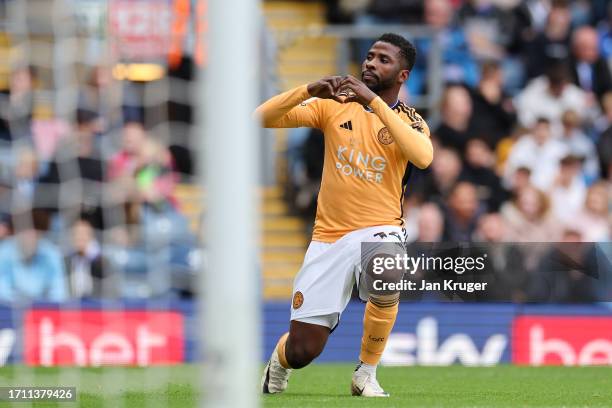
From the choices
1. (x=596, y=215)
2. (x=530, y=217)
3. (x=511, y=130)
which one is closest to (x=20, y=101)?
(x=530, y=217)

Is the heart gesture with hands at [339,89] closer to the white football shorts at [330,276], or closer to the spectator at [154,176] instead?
the white football shorts at [330,276]

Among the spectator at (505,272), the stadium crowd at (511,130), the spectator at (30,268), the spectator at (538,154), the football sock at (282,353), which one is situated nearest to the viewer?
the football sock at (282,353)

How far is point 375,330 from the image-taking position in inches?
297

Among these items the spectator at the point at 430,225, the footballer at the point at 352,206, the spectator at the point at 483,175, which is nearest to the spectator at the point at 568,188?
the spectator at the point at 483,175

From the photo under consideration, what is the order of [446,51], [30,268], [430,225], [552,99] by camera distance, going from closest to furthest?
[30,268] → [430,225] → [552,99] → [446,51]

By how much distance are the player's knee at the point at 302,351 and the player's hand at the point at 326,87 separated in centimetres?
142

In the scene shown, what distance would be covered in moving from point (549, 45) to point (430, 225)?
3.69 meters

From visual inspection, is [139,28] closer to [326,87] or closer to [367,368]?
[326,87]

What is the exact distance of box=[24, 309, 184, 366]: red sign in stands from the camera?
10.8 meters

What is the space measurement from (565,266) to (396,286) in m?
4.32

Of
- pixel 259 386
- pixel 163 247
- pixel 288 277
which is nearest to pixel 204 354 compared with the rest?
pixel 259 386

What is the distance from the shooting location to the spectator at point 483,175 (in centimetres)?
1265

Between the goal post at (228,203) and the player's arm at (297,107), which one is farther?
the player's arm at (297,107)

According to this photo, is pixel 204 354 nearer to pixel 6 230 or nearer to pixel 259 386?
pixel 259 386
